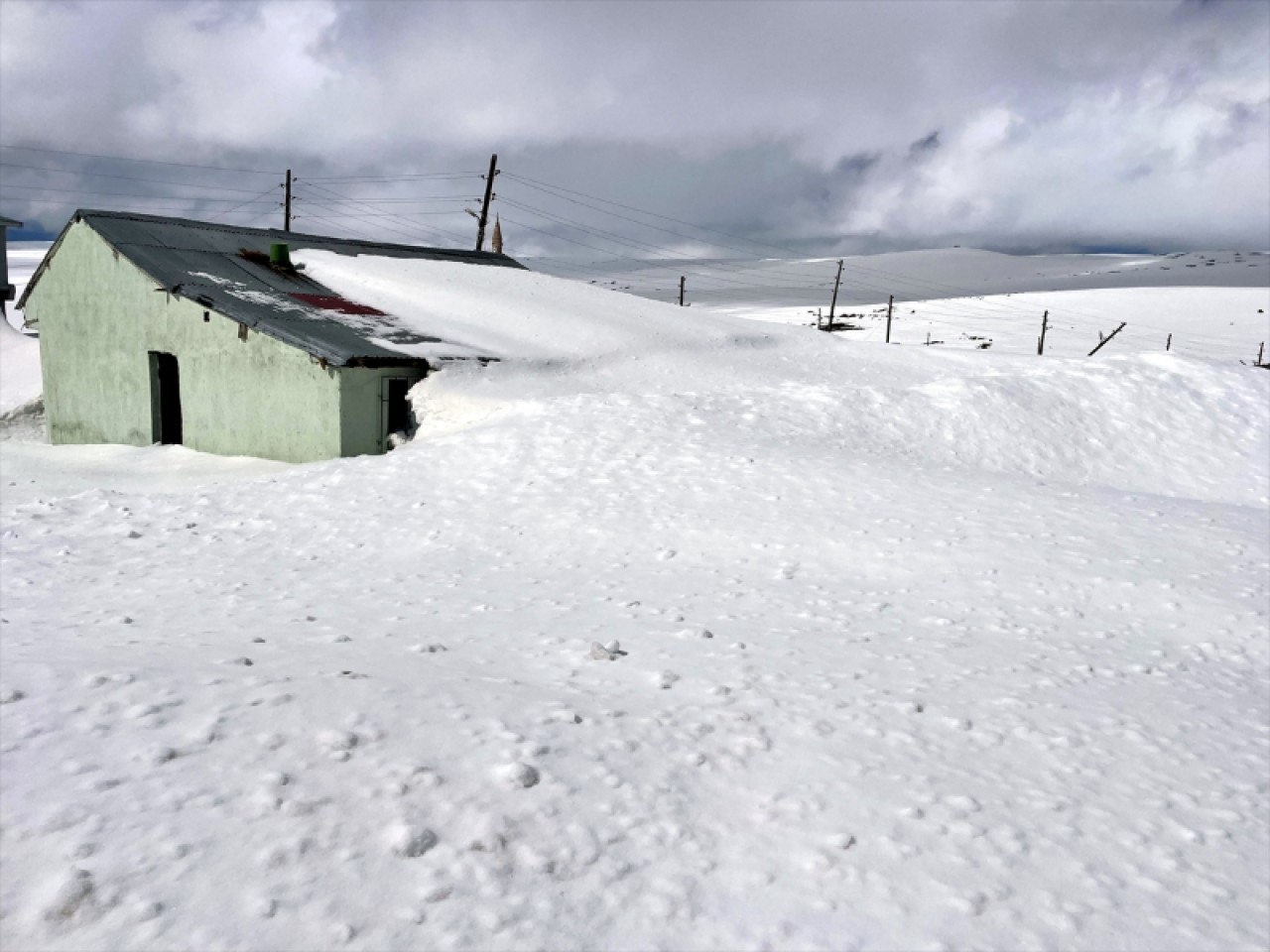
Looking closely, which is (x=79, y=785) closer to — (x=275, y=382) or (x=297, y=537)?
(x=297, y=537)

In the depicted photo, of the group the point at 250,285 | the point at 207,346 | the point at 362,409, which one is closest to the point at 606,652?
the point at 362,409

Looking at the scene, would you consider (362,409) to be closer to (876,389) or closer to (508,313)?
(508,313)

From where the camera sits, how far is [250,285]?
21.3 metres

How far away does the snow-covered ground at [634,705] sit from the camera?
11.7 ft

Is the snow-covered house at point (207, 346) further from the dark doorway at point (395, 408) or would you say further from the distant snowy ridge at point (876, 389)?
the distant snowy ridge at point (876, 389)

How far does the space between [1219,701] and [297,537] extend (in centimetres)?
995

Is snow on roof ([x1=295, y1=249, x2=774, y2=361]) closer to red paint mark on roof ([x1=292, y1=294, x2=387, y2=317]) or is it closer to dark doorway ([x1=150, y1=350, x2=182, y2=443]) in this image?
red paint mark on roof ([x1=292, y1=294, x2=387, y2=317])

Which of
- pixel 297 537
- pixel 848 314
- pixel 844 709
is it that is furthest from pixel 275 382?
pixel 848 314

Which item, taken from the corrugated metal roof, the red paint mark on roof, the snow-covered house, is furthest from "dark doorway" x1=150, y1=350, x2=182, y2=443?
the red paint mark on roof

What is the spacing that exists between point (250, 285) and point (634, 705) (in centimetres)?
1923

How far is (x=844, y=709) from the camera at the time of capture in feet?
19.8

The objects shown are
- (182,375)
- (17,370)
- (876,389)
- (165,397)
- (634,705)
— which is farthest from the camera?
(17,370)

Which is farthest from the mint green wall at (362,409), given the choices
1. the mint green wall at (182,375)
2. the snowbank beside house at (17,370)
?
the snowbank beside house at (17,370)

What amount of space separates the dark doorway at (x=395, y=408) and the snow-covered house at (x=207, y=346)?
0.03m
